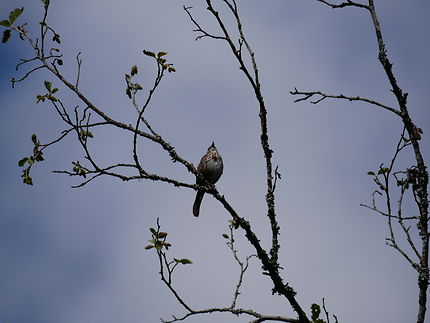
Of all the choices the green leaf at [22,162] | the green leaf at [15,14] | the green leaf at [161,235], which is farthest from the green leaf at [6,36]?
the green leaf at [161,235]

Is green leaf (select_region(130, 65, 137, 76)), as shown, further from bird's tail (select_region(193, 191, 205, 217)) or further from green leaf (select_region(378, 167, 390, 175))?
bird's tail (select_region(193, 191, 205, 217))

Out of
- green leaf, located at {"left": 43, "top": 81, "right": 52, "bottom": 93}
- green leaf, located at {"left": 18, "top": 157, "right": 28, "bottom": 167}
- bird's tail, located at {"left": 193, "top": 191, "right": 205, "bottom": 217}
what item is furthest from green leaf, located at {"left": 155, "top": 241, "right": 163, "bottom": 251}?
bird's tail, located at {"left": 193, "top": 191, "right": 205, "bottom": 217}

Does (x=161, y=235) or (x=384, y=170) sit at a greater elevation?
(x=384, y=170)

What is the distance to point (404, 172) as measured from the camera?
4.54m

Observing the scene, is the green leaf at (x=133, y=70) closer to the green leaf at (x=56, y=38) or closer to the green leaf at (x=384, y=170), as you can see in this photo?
the green leaf at (x=56, y=38)

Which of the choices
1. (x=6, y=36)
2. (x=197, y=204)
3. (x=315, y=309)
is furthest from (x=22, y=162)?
(x=197, y=204)

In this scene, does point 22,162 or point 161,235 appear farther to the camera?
point 22,162

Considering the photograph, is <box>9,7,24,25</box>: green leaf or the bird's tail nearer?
<box>9,7,24,25</box>: green leaf

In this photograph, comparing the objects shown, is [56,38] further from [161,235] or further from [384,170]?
[384,170]

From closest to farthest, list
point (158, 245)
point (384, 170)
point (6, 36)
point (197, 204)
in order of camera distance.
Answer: point (158, 245) < point (6, 36) < point (384, 170) < point (197, 204)

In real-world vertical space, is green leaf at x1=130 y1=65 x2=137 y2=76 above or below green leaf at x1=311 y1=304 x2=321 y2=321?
above

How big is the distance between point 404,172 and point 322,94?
3.24 feet

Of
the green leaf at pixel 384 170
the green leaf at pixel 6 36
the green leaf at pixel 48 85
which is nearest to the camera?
the green leaf at pixel 6 36

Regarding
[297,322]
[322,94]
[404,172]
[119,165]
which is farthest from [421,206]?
[119,165]
